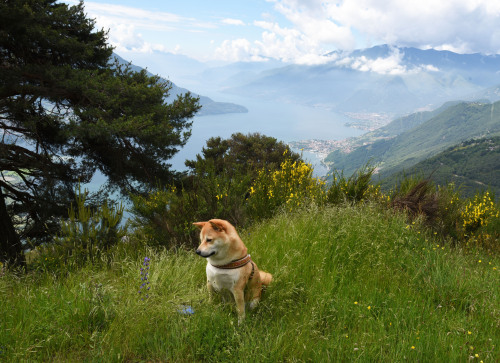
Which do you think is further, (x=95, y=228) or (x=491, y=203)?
(x=491, y=203)

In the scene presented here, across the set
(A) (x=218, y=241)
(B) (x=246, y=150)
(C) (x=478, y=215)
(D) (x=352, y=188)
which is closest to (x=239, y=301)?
(A) (x=218, y=241)

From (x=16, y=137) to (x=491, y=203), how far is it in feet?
38.8

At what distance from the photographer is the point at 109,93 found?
29.0 feet

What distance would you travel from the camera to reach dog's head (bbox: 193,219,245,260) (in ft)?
7.32

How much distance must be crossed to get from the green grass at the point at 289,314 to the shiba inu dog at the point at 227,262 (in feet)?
0.48

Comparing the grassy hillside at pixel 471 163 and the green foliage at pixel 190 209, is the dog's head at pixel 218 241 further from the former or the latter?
the grassy hillside at pixel 471 163

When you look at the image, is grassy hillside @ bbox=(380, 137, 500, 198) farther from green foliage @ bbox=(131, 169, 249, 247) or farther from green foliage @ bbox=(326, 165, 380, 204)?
green foliage @ bbox=(131, 169, 249, 247)

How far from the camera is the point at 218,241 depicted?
2.25m

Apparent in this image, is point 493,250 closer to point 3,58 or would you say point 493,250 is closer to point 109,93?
point 109,93

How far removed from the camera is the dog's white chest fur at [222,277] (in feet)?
7.69

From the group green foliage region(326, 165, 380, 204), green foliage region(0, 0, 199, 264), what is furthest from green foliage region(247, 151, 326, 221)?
green foliage region(0, 0, 199, 264)

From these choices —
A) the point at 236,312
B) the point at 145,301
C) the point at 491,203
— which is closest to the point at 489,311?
the point at 236,312

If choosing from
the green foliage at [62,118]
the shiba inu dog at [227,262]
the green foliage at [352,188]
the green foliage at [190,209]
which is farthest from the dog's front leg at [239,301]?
the green foliage at [62,118]

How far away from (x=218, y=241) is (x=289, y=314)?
79 cm
